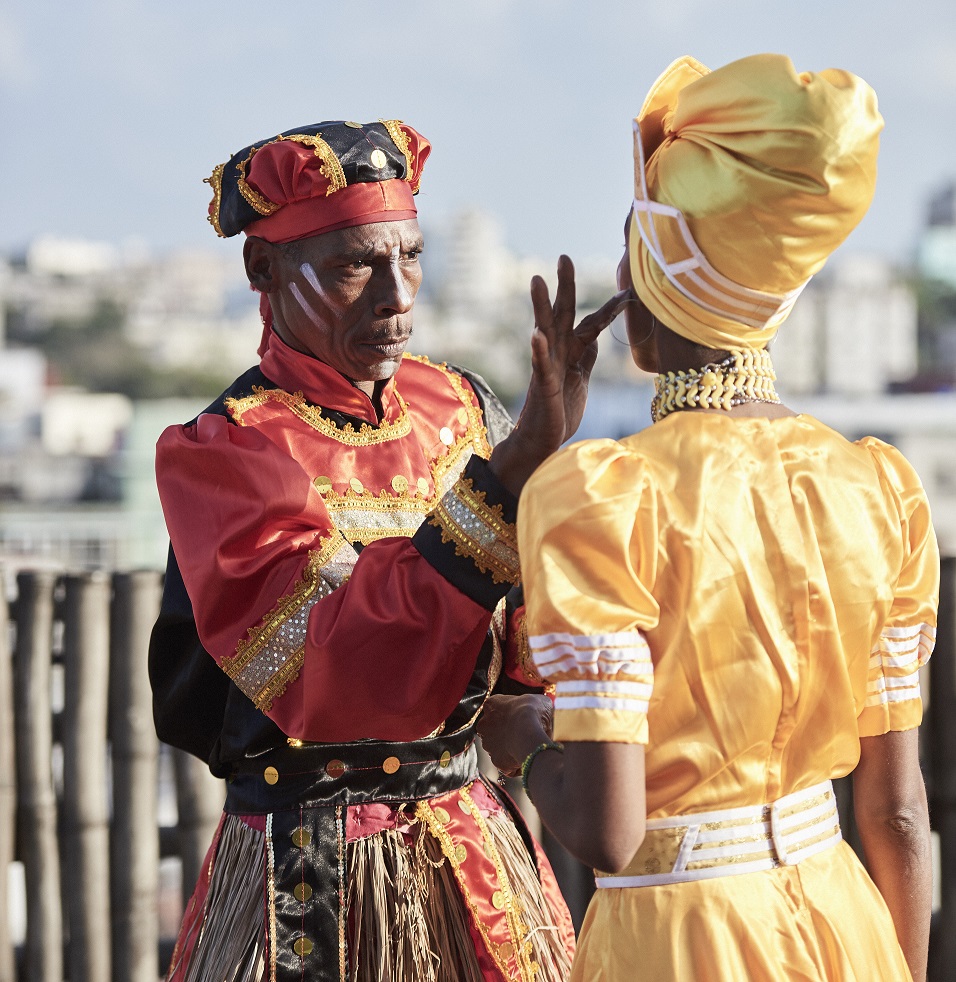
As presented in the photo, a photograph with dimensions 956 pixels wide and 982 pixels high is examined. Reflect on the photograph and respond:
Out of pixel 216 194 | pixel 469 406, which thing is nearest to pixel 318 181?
pixel 216 194

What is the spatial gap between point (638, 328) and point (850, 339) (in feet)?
409

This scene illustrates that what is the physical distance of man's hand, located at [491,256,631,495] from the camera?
2014 mm

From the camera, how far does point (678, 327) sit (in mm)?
1932

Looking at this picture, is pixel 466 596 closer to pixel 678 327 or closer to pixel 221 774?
pixel 678 327

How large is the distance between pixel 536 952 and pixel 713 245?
4.55ft

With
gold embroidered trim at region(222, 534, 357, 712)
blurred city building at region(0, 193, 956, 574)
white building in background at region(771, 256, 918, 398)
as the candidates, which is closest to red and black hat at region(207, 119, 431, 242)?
gold embroidered trim at region(222, 534, 357, 712)

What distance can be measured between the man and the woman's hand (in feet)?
0.37

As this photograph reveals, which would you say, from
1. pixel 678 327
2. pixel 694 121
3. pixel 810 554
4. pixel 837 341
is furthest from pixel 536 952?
pixel 837 341

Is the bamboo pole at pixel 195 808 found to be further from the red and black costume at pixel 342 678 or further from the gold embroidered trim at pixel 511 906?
the gold embroidered trim at pixel 511 906

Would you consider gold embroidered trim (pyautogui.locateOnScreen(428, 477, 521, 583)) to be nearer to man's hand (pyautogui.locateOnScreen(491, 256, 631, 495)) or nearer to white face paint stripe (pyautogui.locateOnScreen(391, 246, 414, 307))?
man's hand (pyautogui.locateOnScreen(491, 256, 631, 495))

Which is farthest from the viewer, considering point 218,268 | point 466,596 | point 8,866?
point 218,268

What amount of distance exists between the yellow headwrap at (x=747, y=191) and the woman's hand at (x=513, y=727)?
0.58m

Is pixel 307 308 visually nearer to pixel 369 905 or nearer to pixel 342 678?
pixel 342 678

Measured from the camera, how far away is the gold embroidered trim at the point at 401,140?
2.71 meters
